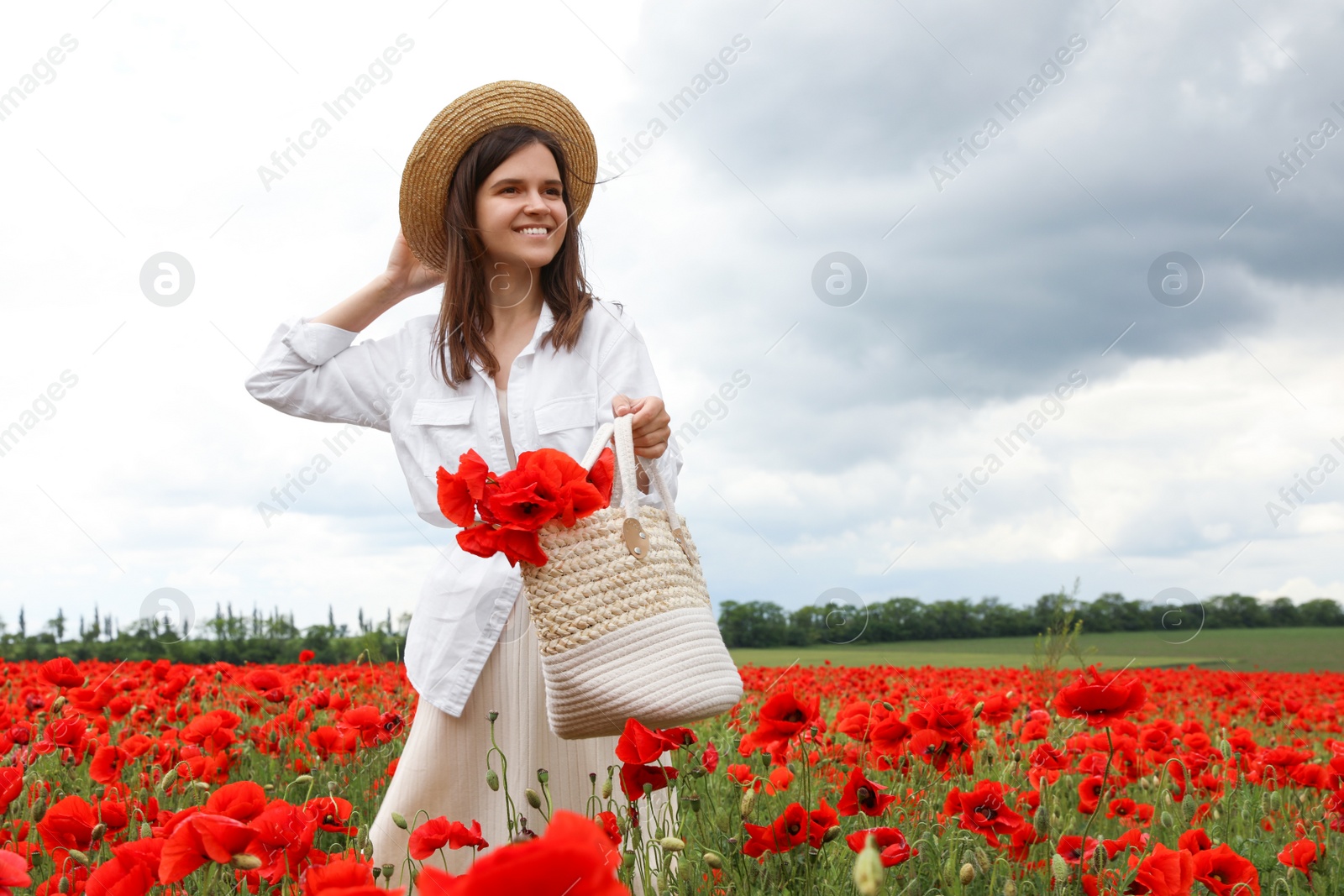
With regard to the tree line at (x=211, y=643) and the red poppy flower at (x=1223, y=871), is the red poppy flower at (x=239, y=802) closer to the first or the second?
the red poppy flower at (x=1223, y=871)

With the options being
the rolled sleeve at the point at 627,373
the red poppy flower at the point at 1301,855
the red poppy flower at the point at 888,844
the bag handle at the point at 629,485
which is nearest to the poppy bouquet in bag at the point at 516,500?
the bag handle at the point at 629,485

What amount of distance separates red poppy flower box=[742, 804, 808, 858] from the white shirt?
0.72 m

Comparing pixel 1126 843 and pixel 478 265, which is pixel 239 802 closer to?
pixel 478 265

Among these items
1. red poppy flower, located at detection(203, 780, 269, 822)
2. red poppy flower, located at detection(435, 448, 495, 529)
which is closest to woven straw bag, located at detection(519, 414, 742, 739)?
red poppy flower, located at detection(435, 448, 495, 529)

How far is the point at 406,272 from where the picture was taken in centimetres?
277

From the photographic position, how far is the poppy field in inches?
56.7

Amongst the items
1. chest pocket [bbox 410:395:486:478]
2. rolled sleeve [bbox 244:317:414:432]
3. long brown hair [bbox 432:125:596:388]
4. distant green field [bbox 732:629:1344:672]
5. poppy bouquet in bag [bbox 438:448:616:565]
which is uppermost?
long brown hair [bbox 432:125:596:388]

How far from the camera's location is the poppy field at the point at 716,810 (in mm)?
1439

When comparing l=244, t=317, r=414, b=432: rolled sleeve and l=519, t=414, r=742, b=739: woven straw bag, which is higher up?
l=244, t=317, r=414, b=432: rolled sleeve

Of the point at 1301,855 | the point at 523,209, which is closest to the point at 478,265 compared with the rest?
the point at 523,209

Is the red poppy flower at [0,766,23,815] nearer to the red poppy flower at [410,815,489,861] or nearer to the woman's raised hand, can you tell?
the red poppy flower at [410,815,489,861]

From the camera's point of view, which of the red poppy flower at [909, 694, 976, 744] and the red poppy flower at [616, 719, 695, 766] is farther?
the red poppy flower at [909, 694, 976, 744]

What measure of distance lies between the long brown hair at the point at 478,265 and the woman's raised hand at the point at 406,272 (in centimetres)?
18

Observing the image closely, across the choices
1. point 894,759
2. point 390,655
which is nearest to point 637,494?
point 894,759
